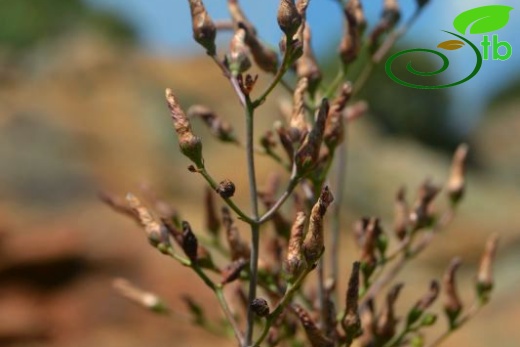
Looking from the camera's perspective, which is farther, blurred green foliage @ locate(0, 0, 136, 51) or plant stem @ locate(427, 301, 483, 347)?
blurred green foliage @ locate(0, 0, 136, 51)

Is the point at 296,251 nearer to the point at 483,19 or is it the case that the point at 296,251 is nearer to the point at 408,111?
the point at 483,19

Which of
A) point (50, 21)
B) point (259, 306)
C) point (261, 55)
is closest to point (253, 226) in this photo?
point (259, 306)

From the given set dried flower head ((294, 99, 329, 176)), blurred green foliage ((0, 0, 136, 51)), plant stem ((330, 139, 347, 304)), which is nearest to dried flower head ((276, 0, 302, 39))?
dried flower head ((294, 99, 329, 176))

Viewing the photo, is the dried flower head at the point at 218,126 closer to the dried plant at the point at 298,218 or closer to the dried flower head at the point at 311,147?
the dried plant at the point at 298,218

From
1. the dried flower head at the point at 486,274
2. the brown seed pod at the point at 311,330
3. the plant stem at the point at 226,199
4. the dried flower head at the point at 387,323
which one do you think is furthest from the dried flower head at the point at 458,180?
the plant stem at the point at 226,199

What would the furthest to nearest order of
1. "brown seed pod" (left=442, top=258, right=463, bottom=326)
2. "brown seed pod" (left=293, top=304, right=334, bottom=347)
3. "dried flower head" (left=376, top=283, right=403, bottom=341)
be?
"brown seed pod" (left=442, top=258, right=463, bottom=326)
"dried flower head" (left=376, top=283, right=403, bottom=341)
"brown seed pod" (left=293, top=304, right=334, bottom=347)

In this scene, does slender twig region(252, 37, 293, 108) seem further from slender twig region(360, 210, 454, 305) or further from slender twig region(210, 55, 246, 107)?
slender twig region(360, 210, 454, 305)

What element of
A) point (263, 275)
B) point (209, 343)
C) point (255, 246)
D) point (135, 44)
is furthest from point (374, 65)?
point (135, 44)
